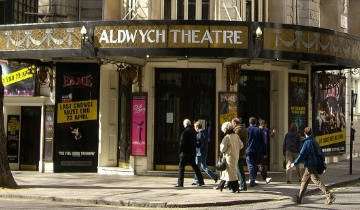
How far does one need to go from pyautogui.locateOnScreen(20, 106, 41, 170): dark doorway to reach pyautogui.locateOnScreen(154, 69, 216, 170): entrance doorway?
4.47 m

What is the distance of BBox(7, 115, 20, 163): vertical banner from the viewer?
19.7m

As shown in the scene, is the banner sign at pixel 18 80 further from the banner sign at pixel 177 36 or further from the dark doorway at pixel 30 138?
the banner sign at pixel 177 36

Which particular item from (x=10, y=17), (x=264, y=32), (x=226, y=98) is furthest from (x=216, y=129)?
(x=10, y=17)

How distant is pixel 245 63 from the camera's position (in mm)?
17375

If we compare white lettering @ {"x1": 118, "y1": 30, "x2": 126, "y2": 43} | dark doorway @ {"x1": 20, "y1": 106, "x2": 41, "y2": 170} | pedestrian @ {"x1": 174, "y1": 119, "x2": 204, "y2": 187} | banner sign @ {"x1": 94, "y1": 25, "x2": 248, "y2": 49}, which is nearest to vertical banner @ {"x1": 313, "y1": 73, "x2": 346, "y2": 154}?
banner sign @ {"x1": 94, "y1": 25, "x2": 248, "y2": 49}

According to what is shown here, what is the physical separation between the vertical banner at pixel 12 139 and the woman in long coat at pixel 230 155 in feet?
29.8

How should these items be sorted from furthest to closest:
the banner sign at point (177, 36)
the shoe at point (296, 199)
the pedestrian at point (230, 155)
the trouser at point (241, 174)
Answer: the banner sign at point (177, 36), the trouser at point (241, 174), the pedestrian at point (230, 155), the shoe at point (296, 199)

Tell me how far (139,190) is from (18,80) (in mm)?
7586

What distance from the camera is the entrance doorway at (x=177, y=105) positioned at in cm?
1805

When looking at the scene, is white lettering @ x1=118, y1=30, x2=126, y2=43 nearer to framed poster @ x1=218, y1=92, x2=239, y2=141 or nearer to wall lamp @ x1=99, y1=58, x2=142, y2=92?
wall lamp @ x1=99, y1=58, x2=142, y2=92

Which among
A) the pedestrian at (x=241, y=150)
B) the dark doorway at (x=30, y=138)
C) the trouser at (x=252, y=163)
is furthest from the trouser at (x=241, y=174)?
the dark doorway at (x=30, y=138)

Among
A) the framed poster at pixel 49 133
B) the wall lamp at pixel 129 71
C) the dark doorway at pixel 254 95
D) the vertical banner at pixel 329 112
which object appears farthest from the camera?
the vertical banner at pixel 329 112

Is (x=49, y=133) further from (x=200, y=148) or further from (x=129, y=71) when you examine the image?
(x=200, y=148)

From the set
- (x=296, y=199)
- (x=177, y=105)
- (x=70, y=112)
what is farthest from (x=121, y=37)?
(x=296, y=199)
